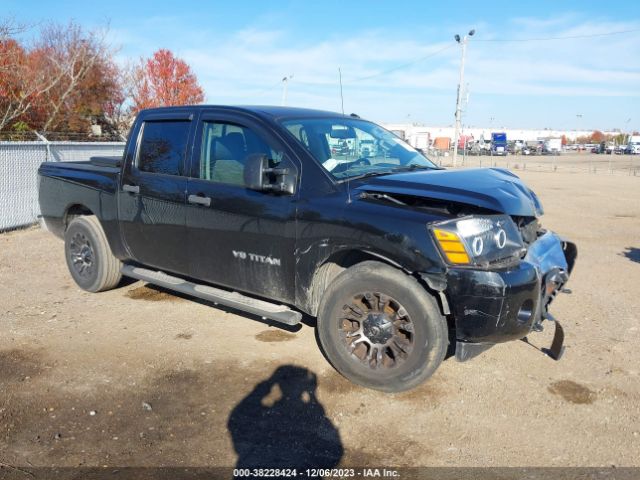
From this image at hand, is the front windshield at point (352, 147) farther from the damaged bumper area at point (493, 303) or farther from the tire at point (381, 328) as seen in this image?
the damaged bumper area at point (493, 303)

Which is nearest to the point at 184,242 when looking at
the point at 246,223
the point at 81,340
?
the point at 246,223

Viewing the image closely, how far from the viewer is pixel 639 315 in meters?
5.52

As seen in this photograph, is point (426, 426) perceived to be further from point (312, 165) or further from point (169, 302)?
point (169, 302)

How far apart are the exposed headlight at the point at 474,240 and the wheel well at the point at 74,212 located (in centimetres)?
415

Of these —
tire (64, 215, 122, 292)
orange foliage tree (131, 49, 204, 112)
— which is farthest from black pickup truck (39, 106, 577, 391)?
orange foliage tree (131, 49, 204, 112)

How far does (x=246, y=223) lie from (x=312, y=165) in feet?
2.31

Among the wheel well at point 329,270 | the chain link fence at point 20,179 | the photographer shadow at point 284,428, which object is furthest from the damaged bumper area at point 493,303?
the chain link fence at point 20,179

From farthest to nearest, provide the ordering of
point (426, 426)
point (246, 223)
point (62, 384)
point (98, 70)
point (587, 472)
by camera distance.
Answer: point (98, 70)
point (246, 223)
point (62, 384)
point (426, 426)
point (587, 472)

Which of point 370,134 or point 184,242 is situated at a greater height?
point 370,134

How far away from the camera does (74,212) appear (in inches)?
243

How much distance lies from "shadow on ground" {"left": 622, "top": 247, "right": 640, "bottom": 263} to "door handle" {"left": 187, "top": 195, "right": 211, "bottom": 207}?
6.39 m

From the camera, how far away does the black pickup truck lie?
354 cm

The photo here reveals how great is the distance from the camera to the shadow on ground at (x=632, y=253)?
315 inches

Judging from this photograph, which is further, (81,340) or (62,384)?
(81,340)
